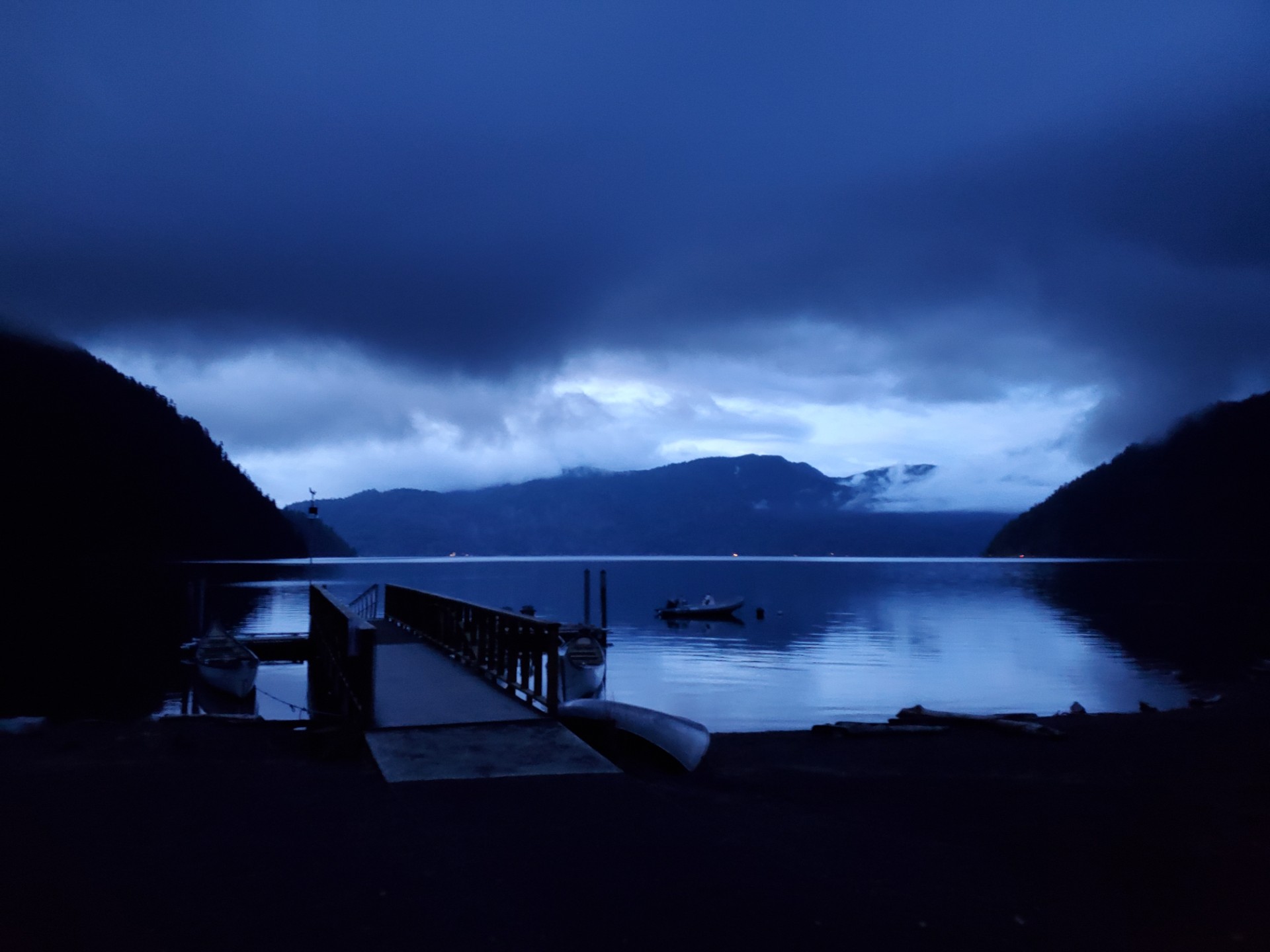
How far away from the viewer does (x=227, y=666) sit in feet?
101

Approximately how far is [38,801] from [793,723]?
17983mm

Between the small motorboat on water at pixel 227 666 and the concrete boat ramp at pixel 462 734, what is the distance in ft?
57.5

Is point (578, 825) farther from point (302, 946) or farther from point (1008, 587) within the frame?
point (1008, 587)

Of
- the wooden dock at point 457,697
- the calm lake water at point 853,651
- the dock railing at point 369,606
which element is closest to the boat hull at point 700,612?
the calm lake water at point 853,651

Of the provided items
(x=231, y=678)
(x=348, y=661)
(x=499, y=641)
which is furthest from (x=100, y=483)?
(x=348, y=661)

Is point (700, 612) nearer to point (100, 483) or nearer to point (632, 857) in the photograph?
point (632, 857)

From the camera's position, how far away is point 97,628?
168ft

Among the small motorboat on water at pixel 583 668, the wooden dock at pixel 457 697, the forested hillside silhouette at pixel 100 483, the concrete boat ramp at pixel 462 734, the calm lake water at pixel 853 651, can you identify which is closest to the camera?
the concrete boat ramp at pixel 462 734

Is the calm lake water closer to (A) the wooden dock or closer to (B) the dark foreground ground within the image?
(A) the wooden dock

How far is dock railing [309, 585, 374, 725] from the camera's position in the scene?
38.4 ft

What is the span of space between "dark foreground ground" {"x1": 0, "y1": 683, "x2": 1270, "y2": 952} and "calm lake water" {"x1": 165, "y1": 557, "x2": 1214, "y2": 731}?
11.4 m

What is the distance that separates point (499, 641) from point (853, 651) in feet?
102

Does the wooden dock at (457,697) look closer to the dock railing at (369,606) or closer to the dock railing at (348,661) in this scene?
the dock railing at (348,661)

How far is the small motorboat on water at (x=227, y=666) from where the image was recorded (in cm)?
3061
